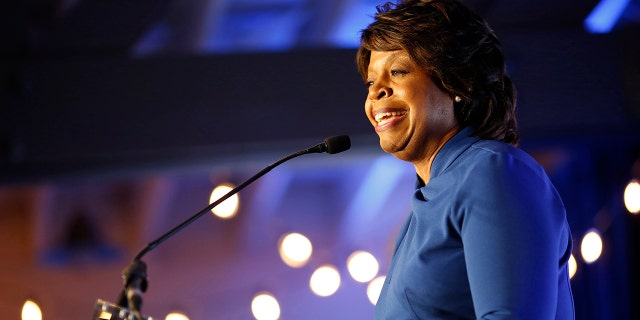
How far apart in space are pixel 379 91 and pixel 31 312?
540cm

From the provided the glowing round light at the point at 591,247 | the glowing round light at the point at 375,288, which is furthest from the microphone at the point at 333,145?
the glowing round light at the point at 375,288

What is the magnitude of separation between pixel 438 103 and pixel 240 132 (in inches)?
101

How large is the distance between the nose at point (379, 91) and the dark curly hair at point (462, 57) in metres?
0.07

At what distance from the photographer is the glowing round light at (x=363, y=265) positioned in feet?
22.6

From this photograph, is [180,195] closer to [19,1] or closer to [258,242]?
[258,242]

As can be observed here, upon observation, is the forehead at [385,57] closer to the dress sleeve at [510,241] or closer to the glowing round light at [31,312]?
the dress sleeve at [510,241]

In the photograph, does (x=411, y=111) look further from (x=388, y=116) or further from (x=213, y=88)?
(x=213, y=88)

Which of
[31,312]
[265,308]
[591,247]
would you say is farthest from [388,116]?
[265,308]

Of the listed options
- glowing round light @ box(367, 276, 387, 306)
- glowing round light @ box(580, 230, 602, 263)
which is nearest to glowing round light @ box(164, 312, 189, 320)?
glowing round light @ box(367, 276, 387, 306)

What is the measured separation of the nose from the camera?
1.55 metres

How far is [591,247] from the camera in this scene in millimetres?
5012

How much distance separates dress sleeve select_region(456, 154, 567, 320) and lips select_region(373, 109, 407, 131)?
29cm

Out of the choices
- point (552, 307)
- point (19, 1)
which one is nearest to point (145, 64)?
point (19, 1)

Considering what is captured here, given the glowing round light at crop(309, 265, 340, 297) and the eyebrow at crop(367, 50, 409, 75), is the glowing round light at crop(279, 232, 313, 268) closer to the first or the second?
the glowing round light at crop(309, 265, 340, 297)
